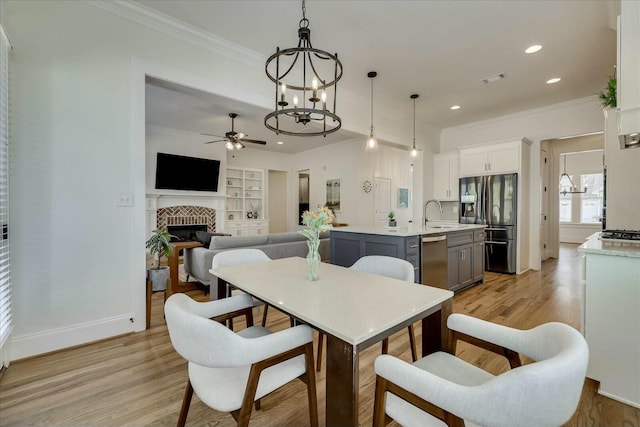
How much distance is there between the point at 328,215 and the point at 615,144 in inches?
130

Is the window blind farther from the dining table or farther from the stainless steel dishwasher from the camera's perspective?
the stainless steel dishwasher

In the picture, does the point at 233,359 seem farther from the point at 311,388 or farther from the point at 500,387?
the point at 500,387

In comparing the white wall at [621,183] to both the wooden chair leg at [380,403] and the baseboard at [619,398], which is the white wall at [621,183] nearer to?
the baseboard at [619,398]

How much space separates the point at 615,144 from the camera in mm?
2873

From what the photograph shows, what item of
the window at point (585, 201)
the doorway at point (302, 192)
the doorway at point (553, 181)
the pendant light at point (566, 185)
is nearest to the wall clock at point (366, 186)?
the doorway at point (302, 192)

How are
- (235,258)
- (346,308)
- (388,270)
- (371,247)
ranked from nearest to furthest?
1. (346,308)
2. (388,270)
3. (235,258)
4. (371,247)

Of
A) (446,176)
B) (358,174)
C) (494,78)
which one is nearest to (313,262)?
(494,78)

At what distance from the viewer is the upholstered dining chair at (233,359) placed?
1.01 meters

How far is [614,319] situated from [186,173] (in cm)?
686

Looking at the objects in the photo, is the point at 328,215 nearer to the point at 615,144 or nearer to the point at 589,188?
the point at 615,144

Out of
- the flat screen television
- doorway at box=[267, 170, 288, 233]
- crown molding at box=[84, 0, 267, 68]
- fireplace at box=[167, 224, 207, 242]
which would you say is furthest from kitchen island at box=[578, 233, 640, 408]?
doorway at box=[267, 170, 288, 233]

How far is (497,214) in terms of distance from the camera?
200 inches

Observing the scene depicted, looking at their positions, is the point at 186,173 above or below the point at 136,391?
above

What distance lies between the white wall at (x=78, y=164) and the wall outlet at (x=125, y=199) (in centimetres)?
3
